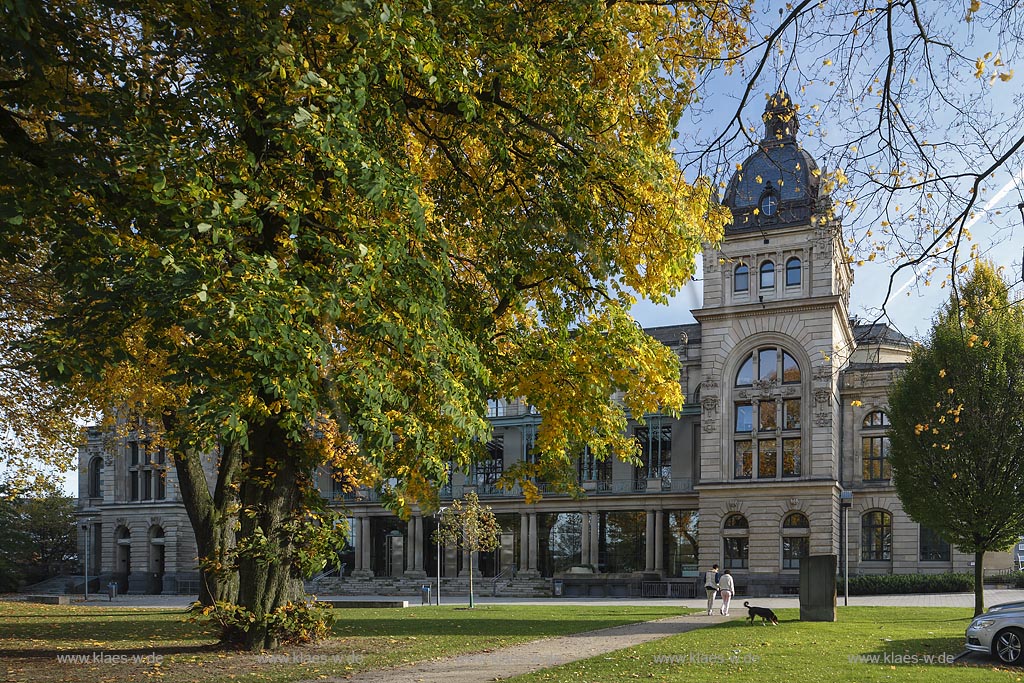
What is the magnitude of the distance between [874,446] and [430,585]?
26891 millimetres

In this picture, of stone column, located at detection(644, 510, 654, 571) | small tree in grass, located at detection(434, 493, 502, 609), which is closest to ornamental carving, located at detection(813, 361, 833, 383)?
stone column, located at detection(644, 510, 654, 571)

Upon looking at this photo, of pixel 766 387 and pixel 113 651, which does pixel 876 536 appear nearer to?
pixel 766 387

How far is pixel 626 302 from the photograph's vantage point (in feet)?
52.0

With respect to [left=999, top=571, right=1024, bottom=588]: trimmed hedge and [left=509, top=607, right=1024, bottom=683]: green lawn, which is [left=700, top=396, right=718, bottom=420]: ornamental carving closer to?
[left=999, top=571, right=1024, bottom=588]: trimmed hedge

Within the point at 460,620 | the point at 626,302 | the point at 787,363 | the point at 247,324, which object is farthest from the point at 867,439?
the point at 247,324

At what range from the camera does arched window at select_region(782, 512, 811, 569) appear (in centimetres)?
4847

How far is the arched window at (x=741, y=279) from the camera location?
171ft

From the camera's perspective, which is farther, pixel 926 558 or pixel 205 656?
pixel 926 558

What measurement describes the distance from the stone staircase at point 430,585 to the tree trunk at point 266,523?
113 ft

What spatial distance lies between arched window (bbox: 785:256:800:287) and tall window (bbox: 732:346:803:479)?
3.61 m

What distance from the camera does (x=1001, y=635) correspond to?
15.7 m

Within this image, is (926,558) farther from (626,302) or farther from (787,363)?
(626,302)

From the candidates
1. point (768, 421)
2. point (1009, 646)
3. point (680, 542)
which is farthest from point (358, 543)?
point (1009, 646)

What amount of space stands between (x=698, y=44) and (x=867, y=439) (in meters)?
44.0
